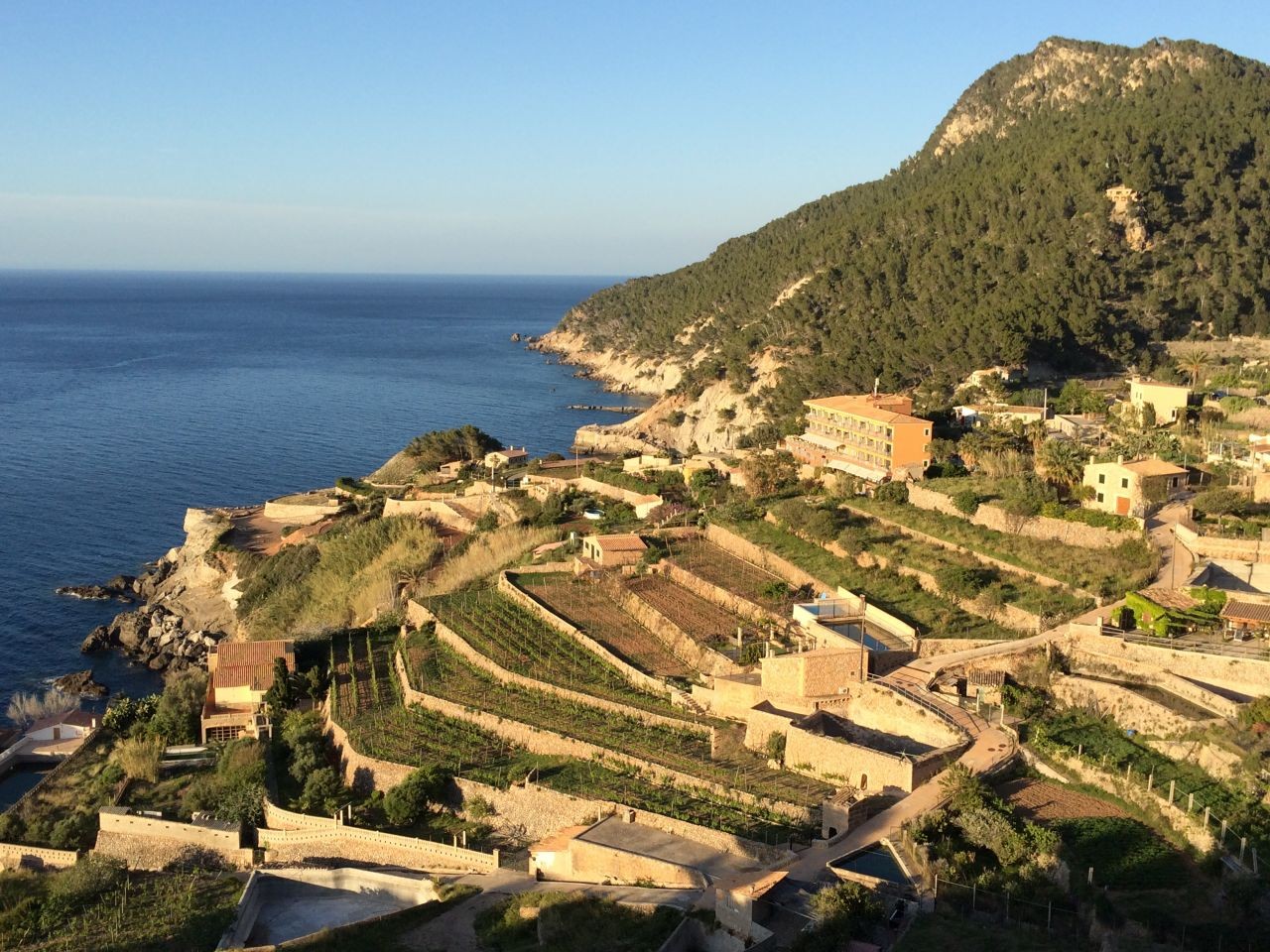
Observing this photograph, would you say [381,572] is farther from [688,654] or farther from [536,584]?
[688,654]

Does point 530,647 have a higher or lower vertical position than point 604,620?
lower

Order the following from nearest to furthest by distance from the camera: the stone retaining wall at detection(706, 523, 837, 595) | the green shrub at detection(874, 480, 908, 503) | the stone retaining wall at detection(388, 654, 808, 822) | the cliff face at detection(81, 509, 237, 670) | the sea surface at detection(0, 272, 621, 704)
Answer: the stone retaining wall at detection(388, 654, 808, 822) < the stone retaining wall at detection(706, 523, 837, 595) < the green shrub at detection(874, 480, 908, 503) < the cliff face at detection(81, 509, 237, 670) < the sea surface at detection(0, 272, 621, 704)

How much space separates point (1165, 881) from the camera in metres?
16.0

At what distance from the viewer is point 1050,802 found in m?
18.5

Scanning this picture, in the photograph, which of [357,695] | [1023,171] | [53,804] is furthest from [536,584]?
[1023,171]

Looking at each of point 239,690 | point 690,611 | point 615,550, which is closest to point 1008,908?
point 690,611

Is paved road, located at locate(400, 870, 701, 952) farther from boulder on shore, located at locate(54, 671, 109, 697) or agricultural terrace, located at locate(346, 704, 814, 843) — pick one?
boulder on shore, located at locate(54, 671, 109, 697)

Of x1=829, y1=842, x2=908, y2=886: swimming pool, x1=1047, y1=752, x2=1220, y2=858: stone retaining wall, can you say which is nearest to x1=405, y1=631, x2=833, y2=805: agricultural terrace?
x1=829, y1=842, x2=908, y2=886: swimming pool

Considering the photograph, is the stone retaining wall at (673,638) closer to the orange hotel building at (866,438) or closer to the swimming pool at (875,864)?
the swimming pool at (875,864)

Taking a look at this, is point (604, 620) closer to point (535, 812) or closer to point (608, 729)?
point (608, 729)

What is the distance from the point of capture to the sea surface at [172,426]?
47.2 metres

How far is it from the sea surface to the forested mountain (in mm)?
17183

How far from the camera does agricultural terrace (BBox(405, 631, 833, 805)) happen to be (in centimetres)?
2052

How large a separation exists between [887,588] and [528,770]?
991 centimetres
